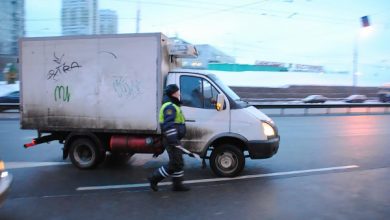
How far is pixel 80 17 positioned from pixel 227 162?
30995mm

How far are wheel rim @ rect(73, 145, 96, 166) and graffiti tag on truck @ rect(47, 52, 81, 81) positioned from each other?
4.98 ft

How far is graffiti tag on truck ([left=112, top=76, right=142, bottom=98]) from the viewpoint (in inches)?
286

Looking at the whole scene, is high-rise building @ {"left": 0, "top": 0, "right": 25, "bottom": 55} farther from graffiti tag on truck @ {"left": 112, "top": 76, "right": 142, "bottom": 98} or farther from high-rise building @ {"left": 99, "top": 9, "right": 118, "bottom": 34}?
graffiti tag on truck @ {"left": 112, "top": 76, "right": 142, "bottom": 98}

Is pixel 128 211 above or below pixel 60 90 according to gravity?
below

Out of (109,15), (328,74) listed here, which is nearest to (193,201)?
(109,15)

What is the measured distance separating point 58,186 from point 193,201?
2451 mm

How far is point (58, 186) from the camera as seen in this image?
6.46 meters

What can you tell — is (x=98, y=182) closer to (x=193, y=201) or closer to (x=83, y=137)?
(x=83, y=137)

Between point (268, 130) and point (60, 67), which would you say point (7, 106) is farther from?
point (268, 130)

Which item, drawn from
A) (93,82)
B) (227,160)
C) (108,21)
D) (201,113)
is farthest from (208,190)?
(108,21)

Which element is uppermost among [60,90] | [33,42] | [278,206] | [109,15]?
[109,15]

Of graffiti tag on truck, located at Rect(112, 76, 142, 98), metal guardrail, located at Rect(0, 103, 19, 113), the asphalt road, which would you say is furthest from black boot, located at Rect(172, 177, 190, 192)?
metal guardrail, located at Rect(0, 103, 19, 113)

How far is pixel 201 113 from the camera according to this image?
7.07 meters

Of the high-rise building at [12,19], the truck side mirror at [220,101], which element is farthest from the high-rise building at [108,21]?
the truck side mirror at [220,101]
